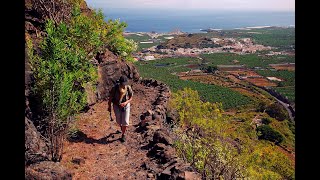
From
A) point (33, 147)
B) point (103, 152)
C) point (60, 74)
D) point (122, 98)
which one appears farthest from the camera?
point (122, 98)

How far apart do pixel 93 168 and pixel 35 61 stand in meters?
3.16

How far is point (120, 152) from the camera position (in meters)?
8.40

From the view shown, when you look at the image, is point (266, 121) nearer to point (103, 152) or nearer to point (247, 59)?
point (103, 152)

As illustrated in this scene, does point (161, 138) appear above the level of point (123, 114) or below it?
below

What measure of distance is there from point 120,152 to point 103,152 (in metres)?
0.47

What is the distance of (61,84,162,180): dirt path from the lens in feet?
23.5

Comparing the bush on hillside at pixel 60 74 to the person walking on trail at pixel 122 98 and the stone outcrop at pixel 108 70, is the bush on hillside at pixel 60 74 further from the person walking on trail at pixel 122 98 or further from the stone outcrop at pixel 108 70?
the stone outcrop at pixel 108 70

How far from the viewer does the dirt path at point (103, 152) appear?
282 inches

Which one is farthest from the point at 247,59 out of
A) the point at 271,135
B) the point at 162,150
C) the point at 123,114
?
the point at 162,150

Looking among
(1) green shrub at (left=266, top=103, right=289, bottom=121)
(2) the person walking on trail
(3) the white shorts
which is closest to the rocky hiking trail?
(3) the white shorts

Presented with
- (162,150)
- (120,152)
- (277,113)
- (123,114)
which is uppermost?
(123,114)

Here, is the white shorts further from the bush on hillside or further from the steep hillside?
the bush on hillside

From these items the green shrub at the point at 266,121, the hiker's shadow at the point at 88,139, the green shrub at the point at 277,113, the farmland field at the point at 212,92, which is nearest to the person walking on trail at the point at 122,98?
the hiker's shadow at the point at 88,139
